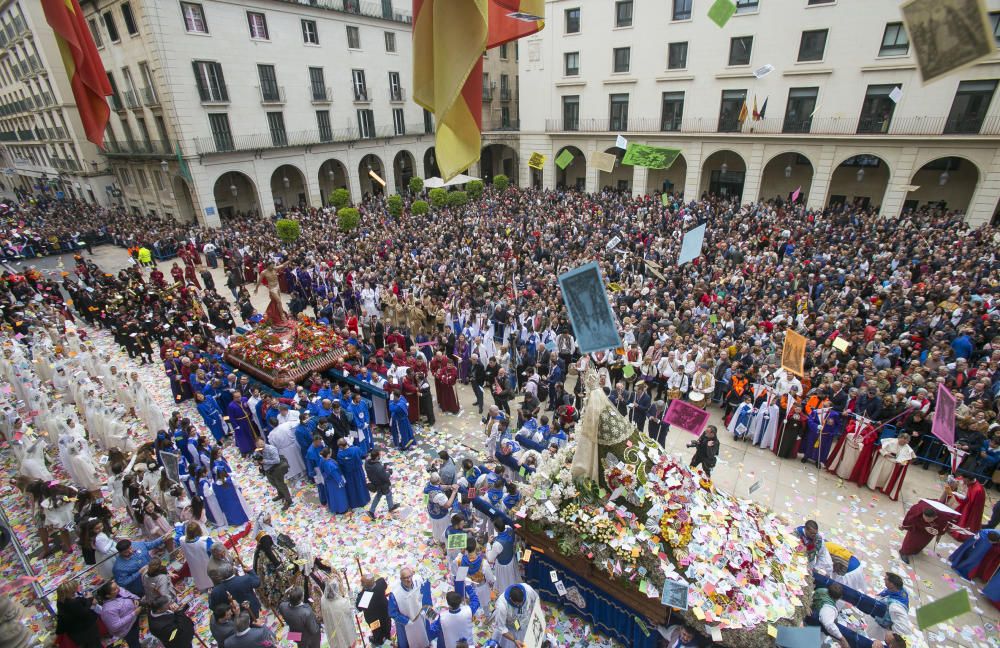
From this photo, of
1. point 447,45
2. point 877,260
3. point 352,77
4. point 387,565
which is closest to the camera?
point 447,45

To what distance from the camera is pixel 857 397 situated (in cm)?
960

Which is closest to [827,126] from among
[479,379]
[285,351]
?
[479,379]

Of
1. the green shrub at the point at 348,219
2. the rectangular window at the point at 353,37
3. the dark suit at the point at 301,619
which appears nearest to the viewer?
the dark suit at the point at 301,619

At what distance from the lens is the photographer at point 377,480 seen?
8344mm

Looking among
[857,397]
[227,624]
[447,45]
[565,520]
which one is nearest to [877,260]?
[857,397]

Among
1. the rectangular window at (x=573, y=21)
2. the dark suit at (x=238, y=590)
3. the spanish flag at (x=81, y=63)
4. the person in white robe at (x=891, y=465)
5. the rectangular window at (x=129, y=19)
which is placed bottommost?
the person in white robe at (x=891, y=465)

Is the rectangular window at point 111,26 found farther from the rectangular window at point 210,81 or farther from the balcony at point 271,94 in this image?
the balcony at point 271,94

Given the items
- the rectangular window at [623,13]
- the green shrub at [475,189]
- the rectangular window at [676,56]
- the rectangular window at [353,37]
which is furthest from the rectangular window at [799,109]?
the rectangular window at [353,37]

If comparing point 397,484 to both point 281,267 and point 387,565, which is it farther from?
point 281,267

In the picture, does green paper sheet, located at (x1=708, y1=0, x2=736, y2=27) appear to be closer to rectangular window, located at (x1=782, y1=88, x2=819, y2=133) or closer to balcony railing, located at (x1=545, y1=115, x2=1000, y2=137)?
balcony railing, located at (x1=545, y1=115, x2=1000, y2=137)

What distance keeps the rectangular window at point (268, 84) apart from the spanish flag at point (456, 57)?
31.5 metres

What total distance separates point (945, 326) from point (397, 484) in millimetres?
13656

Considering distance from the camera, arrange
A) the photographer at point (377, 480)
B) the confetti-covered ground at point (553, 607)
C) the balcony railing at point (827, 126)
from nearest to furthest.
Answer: the confetti-covered ground at point (553, 607)
the photographer at point (377, 480)
the balcony railing at point (827, 126)

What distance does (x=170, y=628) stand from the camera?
5824mm
